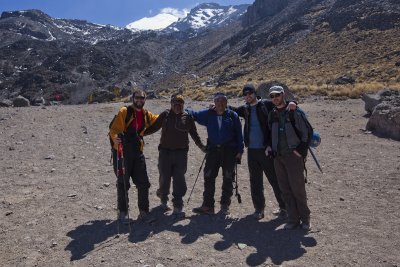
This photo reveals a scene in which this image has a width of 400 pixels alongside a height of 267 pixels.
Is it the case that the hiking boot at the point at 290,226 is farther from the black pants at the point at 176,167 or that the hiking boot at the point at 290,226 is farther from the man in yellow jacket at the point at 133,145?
the man in yellow jacket at the point at 133,145

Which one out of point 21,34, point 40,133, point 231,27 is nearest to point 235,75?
point 40,133

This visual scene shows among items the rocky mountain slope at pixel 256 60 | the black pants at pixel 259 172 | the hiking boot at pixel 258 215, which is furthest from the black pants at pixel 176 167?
the rocky mountain slope at pixel 256 60

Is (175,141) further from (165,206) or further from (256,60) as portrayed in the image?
(256,60)

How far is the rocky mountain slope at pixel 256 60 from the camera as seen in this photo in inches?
1773

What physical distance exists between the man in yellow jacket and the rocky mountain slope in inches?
908

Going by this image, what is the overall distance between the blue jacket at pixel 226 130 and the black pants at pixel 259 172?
Answer: 0.27 meters

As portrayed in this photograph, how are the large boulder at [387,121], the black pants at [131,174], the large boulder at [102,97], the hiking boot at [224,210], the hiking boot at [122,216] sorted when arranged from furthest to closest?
the large boulder at [102,97]
the large boulder at [387,121]
the hiking boot at [224,210]
the hiking boot at [122,216]
the black pants at [131,174]

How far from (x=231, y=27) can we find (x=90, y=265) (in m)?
170

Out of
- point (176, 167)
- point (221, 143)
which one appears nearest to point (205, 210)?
point (176, 167)

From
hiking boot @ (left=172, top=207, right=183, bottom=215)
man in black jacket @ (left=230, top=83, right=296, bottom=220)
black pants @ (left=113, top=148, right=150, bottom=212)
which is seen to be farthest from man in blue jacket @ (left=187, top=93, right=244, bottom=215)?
black pants @ (left=113, top=148, right=150, bottom=212)

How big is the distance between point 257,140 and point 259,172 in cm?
52

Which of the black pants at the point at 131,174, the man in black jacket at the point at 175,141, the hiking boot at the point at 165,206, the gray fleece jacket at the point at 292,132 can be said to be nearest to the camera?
the gray fleece jacket at the point at 292,132

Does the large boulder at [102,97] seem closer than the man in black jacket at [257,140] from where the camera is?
No

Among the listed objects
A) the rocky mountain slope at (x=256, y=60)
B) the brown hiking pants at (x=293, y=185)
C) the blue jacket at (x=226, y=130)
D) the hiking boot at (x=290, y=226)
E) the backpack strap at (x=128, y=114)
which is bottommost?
the hiking boot at (x=290, y=226)
